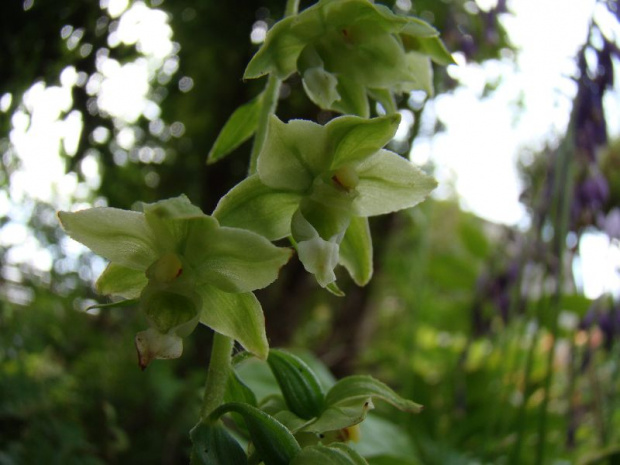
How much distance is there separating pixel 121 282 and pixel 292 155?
16 centimetres

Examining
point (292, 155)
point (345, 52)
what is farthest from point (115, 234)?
point (345, 52)

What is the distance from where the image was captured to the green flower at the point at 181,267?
1.47 ft

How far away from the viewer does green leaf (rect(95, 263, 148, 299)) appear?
0.49 metres

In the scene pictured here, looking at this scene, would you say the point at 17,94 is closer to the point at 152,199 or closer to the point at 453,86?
the point at 152,199

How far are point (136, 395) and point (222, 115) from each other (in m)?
0.55

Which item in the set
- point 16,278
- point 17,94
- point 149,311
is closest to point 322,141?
point 149,311

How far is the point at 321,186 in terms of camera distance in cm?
52

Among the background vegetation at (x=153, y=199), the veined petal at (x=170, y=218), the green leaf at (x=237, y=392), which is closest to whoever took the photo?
the veined petal at (x=170, y=218)

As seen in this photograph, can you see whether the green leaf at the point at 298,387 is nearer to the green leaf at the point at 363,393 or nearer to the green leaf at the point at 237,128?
the green leaf at the point at 363,393

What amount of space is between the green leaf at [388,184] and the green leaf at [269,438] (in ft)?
0.61

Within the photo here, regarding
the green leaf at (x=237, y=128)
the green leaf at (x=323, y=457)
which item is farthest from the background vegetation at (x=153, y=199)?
the green leaf at (x=323, y=457)

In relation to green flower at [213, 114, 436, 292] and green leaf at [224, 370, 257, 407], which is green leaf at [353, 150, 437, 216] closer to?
green flower at [213, 114, 436, 292]

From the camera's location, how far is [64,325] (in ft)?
3.73

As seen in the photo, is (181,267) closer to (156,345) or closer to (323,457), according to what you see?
(156,345)
